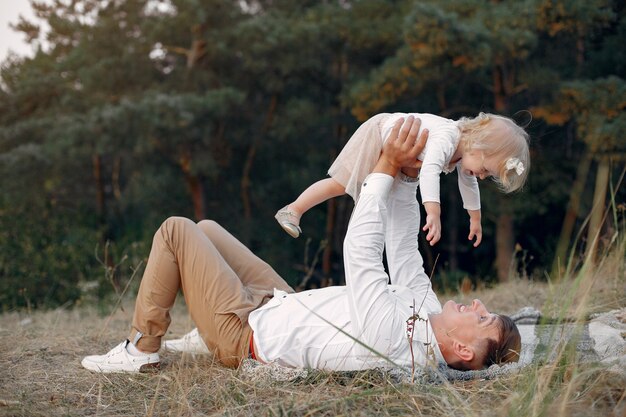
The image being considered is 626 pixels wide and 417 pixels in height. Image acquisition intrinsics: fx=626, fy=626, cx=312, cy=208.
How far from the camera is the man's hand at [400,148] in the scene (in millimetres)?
Result: 2756

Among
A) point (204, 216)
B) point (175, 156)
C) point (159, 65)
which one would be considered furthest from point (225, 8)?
point (204, 216)

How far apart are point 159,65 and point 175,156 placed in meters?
2.27

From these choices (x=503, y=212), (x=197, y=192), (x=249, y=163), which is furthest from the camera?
(x=249, y=163)

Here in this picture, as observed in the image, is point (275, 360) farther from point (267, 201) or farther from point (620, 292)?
point (267, 201)

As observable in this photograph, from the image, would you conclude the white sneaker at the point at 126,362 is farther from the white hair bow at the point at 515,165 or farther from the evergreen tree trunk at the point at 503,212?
the evergreen tree trunk at the point at 503,212

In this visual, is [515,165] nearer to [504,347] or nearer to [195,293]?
[504,347]

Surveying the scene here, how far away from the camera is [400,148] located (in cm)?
277

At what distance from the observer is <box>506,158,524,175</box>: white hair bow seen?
3020 mm

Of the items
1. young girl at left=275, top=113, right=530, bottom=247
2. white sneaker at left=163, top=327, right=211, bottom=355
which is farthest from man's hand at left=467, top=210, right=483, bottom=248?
white sneaker at left=163, top=327, right=211, bottom=355

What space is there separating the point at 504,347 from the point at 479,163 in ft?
2.86

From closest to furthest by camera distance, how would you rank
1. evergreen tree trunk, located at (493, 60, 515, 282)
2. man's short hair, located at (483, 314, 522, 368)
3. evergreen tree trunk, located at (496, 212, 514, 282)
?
1. man's short hair, located at (483, 314, 522, 368)
2. evergreen tree trunk, located at (493, 60, 515, 282)
3. evergreen tree trunk, located at (496, 212, 514, 282)

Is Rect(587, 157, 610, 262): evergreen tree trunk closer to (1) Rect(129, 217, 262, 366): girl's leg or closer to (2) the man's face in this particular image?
(2) the man's face

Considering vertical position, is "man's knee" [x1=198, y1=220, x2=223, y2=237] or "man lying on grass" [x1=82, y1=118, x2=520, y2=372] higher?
"man's knee" [x1=198, y1=220, x2=223, y2=237]

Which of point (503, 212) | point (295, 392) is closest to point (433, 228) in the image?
point (295, 392)
